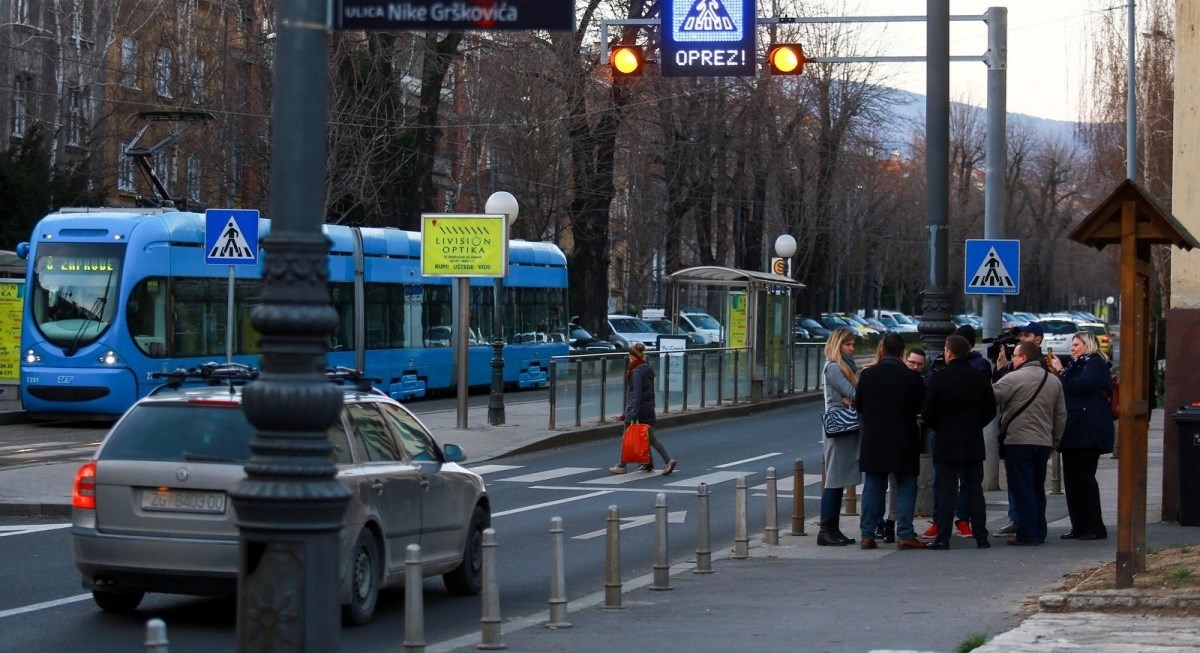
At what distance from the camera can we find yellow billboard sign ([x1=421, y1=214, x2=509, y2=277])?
86.0ft

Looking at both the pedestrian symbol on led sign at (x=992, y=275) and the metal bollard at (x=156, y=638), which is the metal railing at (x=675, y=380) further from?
the metal bollard at (x=156, y=638)

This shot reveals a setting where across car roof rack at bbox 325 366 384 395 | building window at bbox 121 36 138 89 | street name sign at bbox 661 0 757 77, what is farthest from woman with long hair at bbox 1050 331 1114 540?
building window at bbox 121 36 138 89

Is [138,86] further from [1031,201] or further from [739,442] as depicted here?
[1031,201]

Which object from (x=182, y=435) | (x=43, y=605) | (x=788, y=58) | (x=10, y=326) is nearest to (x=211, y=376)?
(x=182, y=435)

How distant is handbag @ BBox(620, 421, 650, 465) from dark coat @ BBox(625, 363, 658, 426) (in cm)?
15

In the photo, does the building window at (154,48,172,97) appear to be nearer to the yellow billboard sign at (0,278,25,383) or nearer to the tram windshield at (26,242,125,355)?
the yellow billboard sign at (0,278,25,383)

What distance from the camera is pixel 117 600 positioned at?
10445 millimetres

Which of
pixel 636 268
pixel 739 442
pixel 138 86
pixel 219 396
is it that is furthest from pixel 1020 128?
pixel 219 396

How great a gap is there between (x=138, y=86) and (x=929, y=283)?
39.2 metres

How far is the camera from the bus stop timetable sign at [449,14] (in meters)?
5.81

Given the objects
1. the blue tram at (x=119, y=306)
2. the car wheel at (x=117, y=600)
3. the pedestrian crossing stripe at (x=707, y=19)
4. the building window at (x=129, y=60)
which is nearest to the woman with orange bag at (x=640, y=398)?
the pedestrian crossing stripe at (x=707, y=19)

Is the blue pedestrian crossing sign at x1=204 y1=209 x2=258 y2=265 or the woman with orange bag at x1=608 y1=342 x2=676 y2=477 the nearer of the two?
the blue pedestrian crossing sign at x1=204 y1=209 x2=258 y2=265

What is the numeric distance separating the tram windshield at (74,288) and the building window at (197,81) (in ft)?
49.8

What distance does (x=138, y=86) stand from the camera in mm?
50031
